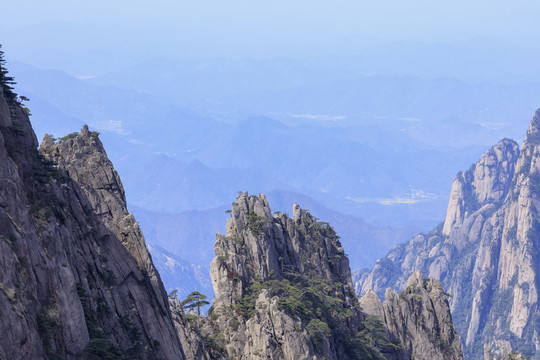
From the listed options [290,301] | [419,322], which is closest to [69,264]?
[290,301]

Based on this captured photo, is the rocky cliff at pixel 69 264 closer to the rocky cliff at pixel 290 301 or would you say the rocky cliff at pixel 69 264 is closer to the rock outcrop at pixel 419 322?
the rocky cliff at pixel 290 301

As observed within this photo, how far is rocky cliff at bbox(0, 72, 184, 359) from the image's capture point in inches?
1247

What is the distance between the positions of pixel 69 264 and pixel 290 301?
28.2 meters

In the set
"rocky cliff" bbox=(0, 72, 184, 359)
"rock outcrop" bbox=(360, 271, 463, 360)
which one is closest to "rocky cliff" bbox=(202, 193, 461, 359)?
"rock outcrop" bbox=(360, 271, 463, 360)

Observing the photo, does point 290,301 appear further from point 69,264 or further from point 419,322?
point 69,264

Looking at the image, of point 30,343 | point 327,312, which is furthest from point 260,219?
point 30,343

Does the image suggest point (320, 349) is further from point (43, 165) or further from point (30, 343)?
point (30, 343)

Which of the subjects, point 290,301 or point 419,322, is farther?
point 419,322

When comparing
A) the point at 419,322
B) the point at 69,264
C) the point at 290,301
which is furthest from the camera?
the point at 419,322

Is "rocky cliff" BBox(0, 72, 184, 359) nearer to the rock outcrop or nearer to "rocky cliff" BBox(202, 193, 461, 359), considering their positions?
"rocky cliff" BBox(202, 193, 461, 359)

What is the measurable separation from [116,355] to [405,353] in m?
46.8

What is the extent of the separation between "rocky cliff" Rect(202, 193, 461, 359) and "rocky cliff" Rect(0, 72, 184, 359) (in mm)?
13953

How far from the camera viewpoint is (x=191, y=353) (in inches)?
2069

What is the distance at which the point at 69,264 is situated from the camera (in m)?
35.8
